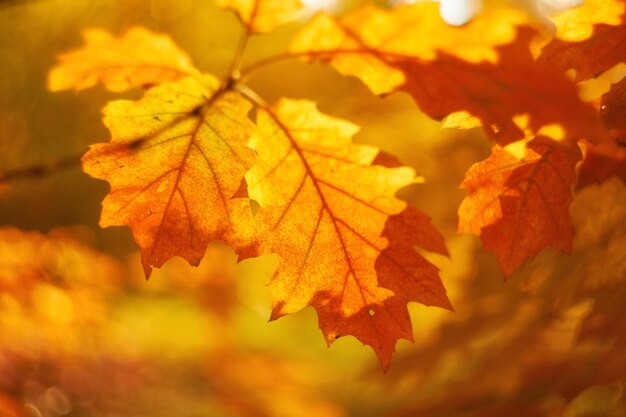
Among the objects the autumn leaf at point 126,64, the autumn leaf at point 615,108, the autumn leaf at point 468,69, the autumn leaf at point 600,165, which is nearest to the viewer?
the autumn leaf at point 468,69

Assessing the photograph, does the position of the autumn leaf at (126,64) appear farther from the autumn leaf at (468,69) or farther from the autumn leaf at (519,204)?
the autumn leaf at (519,204)

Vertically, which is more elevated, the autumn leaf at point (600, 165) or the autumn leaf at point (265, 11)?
the autumn leaf at point (265, 11)

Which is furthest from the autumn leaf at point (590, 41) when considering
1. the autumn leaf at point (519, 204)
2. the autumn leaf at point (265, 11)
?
the autumn leaf at point (265, 11)

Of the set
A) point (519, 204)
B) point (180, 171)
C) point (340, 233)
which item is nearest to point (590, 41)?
point (519, 204)

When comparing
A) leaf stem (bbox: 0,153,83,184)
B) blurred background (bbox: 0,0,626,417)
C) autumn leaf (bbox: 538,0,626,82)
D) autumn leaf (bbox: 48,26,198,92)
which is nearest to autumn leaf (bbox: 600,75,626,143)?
autumn leaf (bbox: 538,0,626,82)

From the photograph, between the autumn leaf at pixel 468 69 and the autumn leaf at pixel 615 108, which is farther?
the autumn leaf at pixel 615 108

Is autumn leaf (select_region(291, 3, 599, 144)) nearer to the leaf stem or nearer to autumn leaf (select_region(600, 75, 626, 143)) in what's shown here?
autumn leaf (select_region(600, 75, 626, 143))

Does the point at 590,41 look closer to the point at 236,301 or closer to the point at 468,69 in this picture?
the point at 468,69
